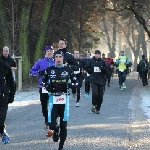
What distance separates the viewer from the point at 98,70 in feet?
Answer: 52.3

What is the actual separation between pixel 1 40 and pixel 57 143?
21700 millimetres

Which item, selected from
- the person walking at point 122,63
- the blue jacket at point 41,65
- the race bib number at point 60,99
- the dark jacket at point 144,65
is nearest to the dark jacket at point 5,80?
the race bib number at point 60,99

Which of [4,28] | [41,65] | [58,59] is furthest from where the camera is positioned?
[4,28]

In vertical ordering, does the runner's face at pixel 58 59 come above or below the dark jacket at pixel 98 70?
above

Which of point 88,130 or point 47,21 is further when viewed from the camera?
point 47,21

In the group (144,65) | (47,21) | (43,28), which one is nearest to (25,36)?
(43,28)

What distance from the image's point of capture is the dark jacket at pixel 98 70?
52.0ft

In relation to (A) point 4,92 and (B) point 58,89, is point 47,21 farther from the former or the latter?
(B) point 58,89

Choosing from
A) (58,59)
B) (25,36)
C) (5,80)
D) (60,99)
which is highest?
(25,36)

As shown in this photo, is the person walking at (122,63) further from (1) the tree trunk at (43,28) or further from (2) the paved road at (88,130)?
(2) the paved road at (88,130)

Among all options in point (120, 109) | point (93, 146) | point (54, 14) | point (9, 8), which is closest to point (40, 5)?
point (54, 14)

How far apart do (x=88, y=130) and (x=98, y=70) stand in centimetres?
432

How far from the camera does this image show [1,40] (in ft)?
102

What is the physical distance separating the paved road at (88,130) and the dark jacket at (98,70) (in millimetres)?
1009
